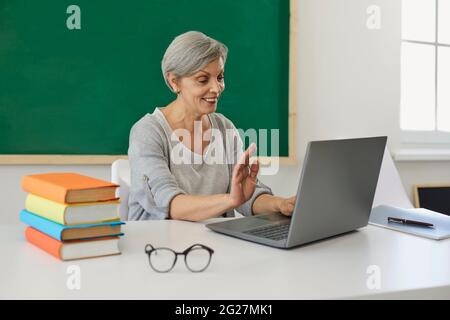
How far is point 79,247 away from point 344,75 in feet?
7.63

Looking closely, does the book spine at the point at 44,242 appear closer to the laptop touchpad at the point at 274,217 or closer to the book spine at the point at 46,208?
the book spine at the point at 46,208

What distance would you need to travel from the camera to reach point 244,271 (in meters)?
1.01

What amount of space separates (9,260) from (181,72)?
97cm

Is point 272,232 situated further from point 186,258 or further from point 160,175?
point 160,175

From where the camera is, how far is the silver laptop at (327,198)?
3.71 ft

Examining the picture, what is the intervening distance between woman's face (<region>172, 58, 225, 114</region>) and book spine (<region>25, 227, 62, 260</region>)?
82 cm

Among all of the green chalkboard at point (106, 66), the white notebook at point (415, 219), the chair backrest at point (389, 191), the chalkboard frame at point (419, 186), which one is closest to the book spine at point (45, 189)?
the white notebook at point (415, 219)

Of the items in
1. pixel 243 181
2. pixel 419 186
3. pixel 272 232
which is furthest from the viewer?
pixel 419 186

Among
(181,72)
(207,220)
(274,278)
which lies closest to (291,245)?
(274,278)

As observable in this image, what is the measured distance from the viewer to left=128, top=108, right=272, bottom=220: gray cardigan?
1.67 m

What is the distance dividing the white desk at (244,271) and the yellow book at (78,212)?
0.08 metres

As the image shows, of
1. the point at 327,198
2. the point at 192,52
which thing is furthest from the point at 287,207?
the point at 192,52

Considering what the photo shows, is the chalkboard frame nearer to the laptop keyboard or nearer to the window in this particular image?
the window

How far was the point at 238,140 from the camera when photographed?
209 centimetres
